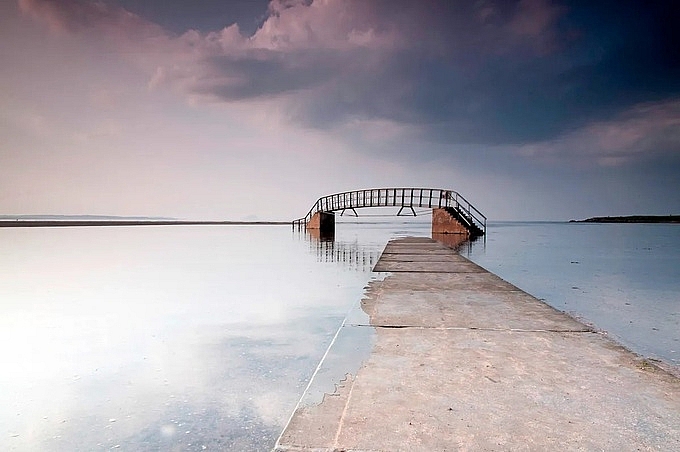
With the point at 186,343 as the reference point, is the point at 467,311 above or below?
above

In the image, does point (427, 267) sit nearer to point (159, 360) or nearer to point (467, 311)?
point (467, 311)

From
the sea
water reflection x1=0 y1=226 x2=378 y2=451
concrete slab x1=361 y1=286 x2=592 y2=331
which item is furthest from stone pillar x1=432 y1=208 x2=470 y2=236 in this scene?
concrete slab x1=361 y1=286 x2=592 y2=331

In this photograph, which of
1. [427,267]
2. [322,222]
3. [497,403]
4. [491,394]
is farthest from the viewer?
[322,222]

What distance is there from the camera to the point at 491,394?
9.41ft

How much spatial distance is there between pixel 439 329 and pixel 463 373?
141cm

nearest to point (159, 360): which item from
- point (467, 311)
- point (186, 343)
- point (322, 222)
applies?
point (186, 343)

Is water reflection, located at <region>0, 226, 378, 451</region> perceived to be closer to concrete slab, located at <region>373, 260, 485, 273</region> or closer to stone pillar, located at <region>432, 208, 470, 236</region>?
concrete slab, located at <region>373, 260, 485, 273</region>

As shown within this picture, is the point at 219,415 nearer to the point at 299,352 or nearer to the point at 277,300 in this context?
the point at 299,352

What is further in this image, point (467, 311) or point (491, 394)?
point (467, 311)

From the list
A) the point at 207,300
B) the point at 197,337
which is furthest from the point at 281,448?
the point at 207,300

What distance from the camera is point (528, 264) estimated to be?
13820 millimetres

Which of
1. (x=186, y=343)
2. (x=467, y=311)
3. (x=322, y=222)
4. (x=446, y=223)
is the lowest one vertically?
(x=186, y=343)

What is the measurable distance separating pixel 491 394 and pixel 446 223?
31.9 meters

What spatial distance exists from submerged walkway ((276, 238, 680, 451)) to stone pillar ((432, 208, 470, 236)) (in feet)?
94.7
